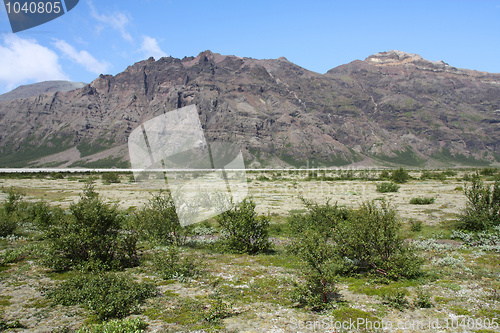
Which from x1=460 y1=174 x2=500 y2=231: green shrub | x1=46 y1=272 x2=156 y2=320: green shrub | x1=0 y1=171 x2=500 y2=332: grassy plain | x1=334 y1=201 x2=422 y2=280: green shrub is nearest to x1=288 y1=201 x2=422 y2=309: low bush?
x1=334 y1=201 x2=422 y2=280: green shrub

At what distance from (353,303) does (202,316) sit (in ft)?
16.4

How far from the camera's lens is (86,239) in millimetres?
12945

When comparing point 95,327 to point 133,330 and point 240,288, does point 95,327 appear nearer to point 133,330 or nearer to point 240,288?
point 133,330

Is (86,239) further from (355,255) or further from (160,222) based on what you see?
(355,255)

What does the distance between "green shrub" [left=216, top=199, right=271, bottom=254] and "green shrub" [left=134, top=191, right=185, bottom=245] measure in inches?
121

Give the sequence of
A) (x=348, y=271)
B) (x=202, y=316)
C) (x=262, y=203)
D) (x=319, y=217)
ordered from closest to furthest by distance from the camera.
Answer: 1. (x=202, y=316)
2. (x=348, y=271)
3. (x=319, y=217)
4. (x=262, y=203)

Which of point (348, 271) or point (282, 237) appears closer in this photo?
point (348, 271)

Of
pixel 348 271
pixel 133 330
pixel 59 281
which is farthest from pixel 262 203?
pixel 133 330

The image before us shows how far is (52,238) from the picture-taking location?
44.2 ft

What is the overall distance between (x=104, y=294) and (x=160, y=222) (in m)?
8.98

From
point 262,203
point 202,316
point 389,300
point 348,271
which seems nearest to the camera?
point 202,316

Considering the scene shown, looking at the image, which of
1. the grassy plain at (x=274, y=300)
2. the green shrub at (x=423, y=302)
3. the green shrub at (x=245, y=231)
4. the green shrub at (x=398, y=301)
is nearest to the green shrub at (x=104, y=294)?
the grassy plain at (x=274, y=300)

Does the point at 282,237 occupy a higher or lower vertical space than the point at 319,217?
lower

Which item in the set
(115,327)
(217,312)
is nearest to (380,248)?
(217,312)
